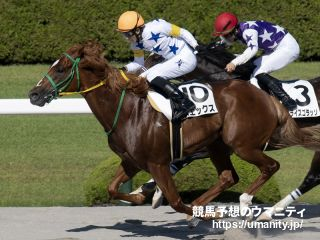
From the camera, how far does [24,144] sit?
46.0 ft

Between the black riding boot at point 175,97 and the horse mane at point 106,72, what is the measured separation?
14cm

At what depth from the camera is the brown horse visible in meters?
8.12

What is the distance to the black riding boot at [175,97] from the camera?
26.9 ft

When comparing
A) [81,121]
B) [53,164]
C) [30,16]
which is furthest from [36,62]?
[53,164]

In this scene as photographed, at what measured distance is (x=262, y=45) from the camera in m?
9.74

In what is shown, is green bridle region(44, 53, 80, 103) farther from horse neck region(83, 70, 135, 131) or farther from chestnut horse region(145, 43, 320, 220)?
chestnut horse region(145, 43, 320, 220)

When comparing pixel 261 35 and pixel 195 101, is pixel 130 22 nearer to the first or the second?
pixel 195 101

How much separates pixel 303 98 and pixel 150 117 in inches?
65.7

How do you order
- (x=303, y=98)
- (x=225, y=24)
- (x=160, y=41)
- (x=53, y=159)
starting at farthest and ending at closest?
(x=53, y=159) < (x=225, y=24) < (x=303, y=98) < (x=160, y=41)

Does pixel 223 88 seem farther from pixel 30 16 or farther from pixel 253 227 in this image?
pixel 30 16

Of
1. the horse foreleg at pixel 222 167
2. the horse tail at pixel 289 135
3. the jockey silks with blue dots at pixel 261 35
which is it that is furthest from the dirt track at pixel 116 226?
the jockey silks with blue dots at pixel 261 35

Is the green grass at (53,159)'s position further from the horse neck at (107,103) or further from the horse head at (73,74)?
the horse head at (73,74)

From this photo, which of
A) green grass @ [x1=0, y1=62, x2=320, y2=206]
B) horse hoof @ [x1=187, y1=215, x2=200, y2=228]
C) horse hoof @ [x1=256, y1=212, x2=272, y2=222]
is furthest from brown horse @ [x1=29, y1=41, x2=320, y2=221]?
green grass @ [x1=0, y1=62, x2=320, y2=206]

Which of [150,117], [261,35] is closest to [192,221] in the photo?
[150,117]
